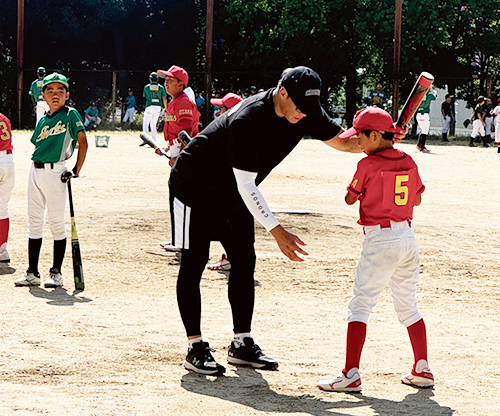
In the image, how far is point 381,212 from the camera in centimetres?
518

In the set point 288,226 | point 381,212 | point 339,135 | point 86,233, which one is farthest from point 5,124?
point 381,212

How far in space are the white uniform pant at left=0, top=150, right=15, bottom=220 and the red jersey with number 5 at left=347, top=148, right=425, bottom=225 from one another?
15.8 feet

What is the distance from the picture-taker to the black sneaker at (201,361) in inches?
213

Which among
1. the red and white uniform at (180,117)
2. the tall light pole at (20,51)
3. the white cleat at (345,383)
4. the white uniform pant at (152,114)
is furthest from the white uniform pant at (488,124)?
the white cleat at (345,383)

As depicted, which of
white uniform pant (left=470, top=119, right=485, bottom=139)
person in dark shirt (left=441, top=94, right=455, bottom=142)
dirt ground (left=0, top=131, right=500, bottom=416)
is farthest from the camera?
person in dark shirt (left=441, top=94, right=455, bottom=142)

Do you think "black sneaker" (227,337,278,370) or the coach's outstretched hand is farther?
"black sneaker" (227,337,278,370)

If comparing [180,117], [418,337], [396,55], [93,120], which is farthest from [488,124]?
[418,337]

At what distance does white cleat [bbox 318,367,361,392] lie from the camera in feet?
16.9

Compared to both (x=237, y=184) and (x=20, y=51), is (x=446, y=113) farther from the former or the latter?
(x=237, y=184)

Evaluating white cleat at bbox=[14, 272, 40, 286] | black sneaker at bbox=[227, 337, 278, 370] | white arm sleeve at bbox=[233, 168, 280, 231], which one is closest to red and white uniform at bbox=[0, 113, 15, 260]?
white cleat at bbox=[14, 272, 40, 286]

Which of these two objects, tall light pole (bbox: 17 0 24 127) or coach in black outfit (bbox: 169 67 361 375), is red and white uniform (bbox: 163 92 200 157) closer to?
coach in black outfit (bbox: 169 67 361 375)

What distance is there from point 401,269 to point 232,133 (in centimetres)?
125

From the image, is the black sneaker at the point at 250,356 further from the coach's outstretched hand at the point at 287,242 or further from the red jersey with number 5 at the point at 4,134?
the red jersey with number 5 at the point at 4,134

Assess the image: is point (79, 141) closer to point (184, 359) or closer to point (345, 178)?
point (184, 359)
